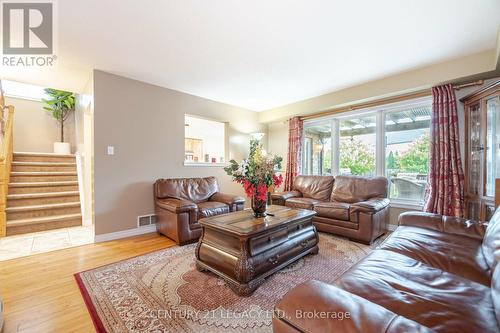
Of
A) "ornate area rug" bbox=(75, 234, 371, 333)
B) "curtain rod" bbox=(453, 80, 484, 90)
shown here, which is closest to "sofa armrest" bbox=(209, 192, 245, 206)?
"ornate area rug" bbox=(75, 234, 371, 333)

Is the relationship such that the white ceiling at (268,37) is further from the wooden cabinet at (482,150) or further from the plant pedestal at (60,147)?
the plant pedestal at (60,147)

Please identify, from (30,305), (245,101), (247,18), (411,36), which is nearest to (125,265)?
(30,305)

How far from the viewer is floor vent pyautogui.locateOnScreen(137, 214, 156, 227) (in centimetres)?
345

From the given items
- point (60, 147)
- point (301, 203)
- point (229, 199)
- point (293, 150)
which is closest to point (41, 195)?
point (60, 147)

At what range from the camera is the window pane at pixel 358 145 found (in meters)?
4.03

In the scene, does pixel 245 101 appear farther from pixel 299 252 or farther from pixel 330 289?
pixel 330 289

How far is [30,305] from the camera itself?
1.68 metres

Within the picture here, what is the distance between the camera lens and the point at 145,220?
3520 mm

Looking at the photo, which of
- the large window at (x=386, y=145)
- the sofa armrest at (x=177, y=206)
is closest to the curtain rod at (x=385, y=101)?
the large window at (x=386, y=145)

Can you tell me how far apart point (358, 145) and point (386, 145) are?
0.49 metres

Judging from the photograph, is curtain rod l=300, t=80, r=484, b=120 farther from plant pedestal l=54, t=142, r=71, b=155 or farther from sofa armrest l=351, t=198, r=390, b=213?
plant pedestal l=54, t=142, r=71, b=155

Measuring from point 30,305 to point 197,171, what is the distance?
2.87 m

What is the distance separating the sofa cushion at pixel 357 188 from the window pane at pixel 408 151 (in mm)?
448

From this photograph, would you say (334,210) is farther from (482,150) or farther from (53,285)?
(53,285)
